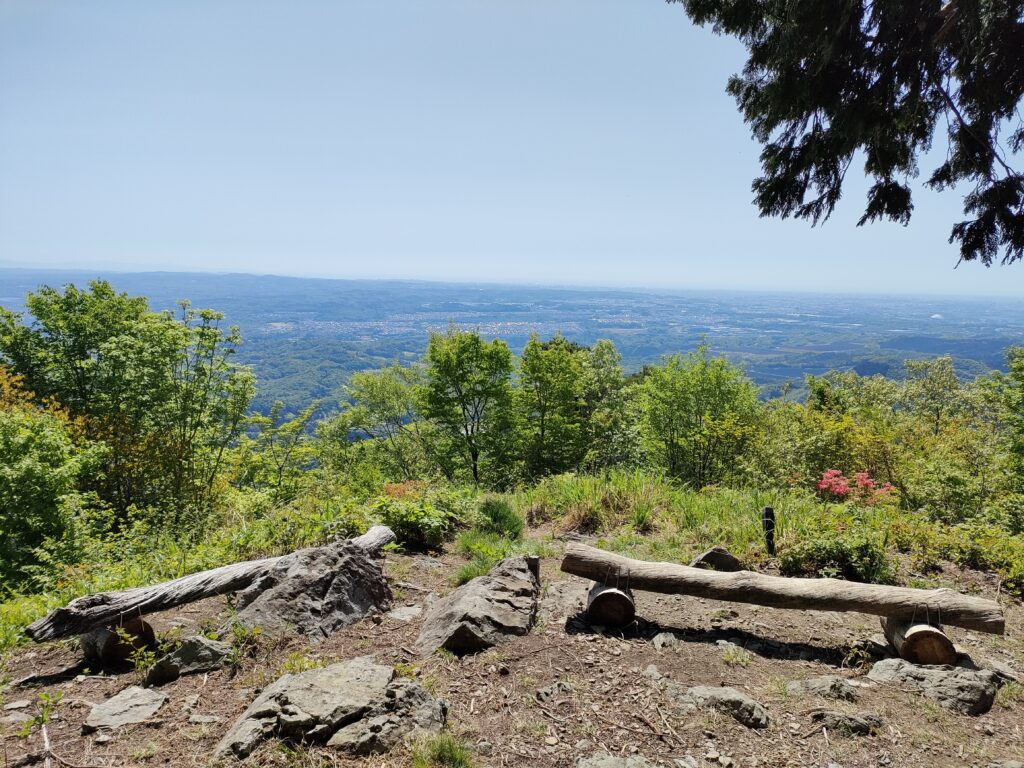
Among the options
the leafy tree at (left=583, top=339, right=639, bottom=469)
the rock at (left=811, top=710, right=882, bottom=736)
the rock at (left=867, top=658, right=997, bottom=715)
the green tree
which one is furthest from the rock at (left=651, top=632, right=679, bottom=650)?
the leafy tree at (left=583, top=339, right=639, bottom=469)

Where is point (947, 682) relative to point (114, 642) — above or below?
above

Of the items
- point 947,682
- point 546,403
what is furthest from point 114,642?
point 546,403

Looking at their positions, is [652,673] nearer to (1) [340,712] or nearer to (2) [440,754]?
(2) [440,754]

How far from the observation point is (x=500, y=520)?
8.10 metres

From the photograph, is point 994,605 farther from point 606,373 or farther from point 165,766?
point 606,373

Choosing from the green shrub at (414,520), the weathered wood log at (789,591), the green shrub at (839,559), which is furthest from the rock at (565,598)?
the green shrub at (839,559)

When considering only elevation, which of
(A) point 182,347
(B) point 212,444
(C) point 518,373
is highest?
(A) point 182,347

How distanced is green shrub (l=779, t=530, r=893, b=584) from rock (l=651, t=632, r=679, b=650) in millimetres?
2280

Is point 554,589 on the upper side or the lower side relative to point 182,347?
lower

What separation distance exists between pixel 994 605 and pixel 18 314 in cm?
3103

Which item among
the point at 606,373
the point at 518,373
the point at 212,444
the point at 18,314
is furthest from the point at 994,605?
the point at 606,373

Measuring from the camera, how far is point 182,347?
15.5 meters

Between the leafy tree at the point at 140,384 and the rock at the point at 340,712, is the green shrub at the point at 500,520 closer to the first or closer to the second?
the rock at the point at 340,712

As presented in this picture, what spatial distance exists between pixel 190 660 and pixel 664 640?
12.9ft
